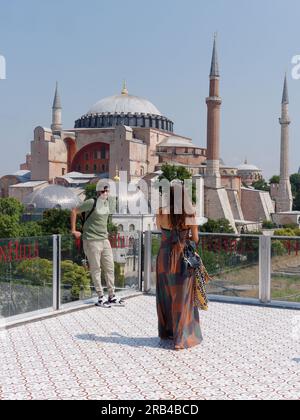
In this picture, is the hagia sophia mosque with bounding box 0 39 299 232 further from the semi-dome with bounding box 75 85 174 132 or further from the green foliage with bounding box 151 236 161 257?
the green foliage with bounding box 151 236 161 257

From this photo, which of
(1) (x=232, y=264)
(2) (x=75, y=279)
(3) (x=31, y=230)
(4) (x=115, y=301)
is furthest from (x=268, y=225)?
(2) (x=75, y=279)

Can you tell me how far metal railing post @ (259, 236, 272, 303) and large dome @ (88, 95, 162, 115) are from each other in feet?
162

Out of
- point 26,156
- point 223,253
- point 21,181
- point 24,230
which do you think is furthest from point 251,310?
point 26,156

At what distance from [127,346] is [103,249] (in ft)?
4.65

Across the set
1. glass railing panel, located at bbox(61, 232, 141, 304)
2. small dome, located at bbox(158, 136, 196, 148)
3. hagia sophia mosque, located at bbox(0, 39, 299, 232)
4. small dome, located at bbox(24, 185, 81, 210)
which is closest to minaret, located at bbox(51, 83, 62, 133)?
hagia sophia mosque, located at bbox(0, 39, 299, 232)

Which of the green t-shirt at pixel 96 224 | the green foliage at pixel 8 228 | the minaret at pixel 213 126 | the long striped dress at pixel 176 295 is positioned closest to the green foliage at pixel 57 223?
the green foliage at pixel 8 228

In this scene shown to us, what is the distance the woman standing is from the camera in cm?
415

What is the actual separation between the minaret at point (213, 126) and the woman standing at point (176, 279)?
3953 cm

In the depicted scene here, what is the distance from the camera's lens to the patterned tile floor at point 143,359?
10.4 feet

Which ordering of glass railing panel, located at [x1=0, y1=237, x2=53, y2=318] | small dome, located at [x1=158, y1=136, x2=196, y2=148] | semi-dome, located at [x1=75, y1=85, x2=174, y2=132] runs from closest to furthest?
glass railing panel, located at [x1=0, y1=237, x2=53, y2=318]
small dome, located at [x1=158, y1=136, x2=196, y2=148]
semi-dome, located at [x1=75, y1=85, x2=174, y2=132]

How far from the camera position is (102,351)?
4.14 meters

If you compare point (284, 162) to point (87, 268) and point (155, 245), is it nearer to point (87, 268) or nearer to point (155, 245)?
point (155, 245)

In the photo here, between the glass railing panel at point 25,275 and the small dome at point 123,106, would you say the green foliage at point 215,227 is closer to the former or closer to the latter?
the small dome at point 123,106

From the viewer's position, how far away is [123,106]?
54.9 meters
